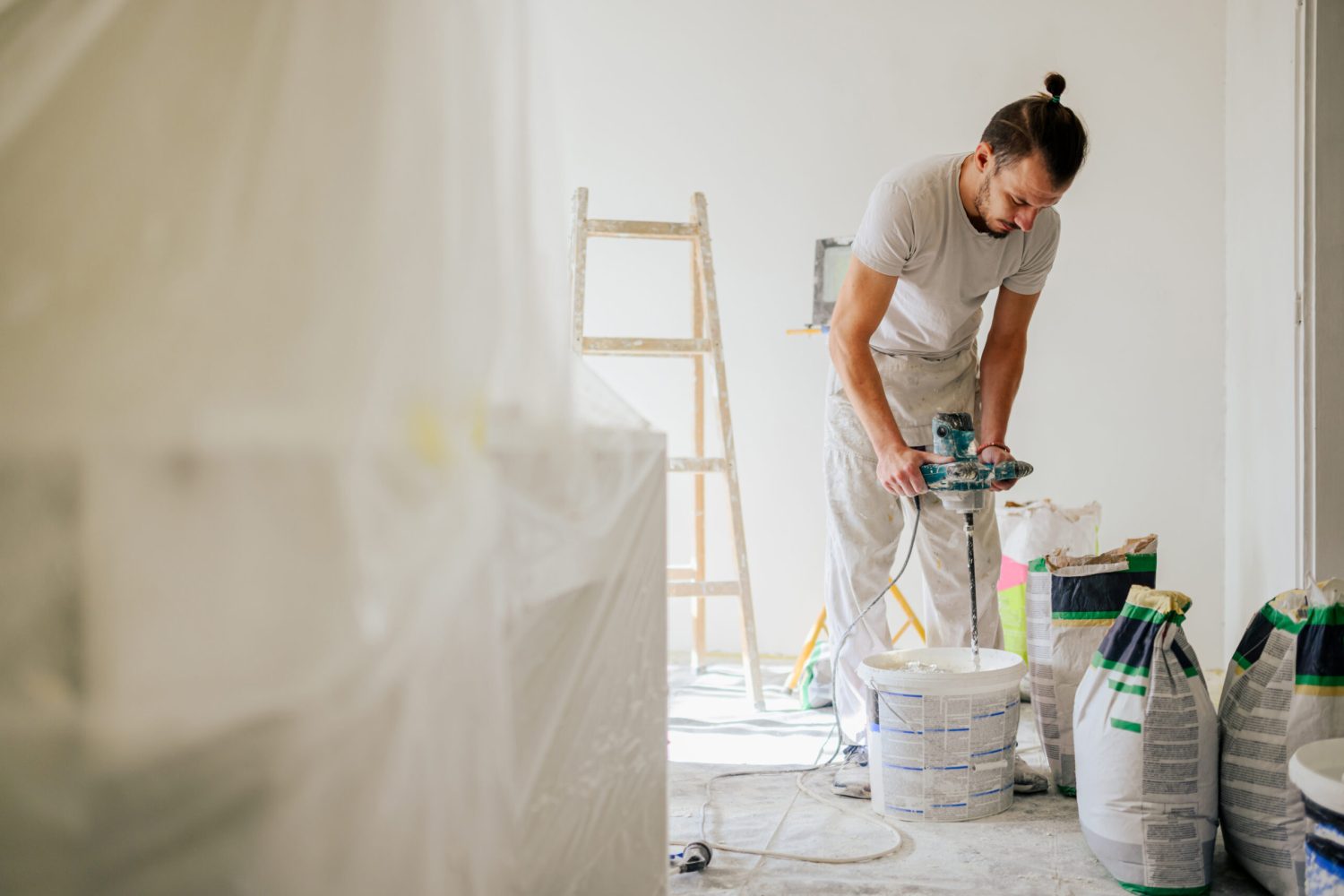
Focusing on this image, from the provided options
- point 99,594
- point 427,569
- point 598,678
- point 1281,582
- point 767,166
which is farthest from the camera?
point 767,166

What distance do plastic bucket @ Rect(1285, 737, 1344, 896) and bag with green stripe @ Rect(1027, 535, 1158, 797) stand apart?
0.77 meters

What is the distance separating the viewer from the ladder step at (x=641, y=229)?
111 inches

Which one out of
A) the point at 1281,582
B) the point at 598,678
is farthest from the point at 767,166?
the point at 598,678

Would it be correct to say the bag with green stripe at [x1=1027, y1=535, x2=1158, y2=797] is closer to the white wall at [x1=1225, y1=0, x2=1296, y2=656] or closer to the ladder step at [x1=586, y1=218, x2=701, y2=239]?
the white wall at [x1=1225, y1=0, x2=1296, y2=656]

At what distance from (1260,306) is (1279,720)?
1.66 meters

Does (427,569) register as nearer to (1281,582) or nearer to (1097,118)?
(1281,582)

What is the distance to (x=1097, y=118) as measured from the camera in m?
3.23

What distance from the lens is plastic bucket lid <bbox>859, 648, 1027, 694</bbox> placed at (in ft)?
5.57

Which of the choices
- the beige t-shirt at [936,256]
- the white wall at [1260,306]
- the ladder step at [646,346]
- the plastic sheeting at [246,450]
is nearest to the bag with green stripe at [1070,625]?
the beige t-shirt at [936,256]

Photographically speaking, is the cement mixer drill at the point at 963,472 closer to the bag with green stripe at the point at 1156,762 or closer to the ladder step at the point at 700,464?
the bag with green stripe at the point at 1156,762

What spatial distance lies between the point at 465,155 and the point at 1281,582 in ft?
7.87

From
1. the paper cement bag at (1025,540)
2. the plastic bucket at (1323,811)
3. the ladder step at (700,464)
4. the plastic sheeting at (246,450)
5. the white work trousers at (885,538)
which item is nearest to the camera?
the plastic sheeting at (246,450)

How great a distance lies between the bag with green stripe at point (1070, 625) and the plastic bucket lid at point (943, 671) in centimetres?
7

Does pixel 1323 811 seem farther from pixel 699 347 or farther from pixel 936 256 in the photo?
pixel 699 347
